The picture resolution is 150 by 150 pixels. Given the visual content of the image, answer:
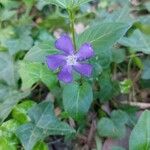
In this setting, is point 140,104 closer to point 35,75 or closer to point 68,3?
point 35,75

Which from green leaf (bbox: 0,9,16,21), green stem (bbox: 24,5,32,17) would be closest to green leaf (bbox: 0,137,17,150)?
green leaf (bbox: 0,9,16,21)

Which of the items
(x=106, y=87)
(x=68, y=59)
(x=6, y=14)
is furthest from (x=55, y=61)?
(x=6, y=14)

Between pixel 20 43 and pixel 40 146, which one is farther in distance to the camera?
pixel 20 43

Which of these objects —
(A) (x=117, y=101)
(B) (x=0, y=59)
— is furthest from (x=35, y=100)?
(A) (x=117, y=101)

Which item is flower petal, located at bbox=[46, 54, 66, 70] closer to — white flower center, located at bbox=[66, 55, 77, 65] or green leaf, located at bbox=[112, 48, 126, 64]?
white flower center, located at bbox=[66, 55, 77, 65]

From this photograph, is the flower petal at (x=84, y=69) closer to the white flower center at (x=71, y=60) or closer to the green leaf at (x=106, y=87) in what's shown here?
the white flower center at (x=71, y=60)

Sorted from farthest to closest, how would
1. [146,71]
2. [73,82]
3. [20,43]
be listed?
1. [20,43]
2. [146,71]
3. [73,82]

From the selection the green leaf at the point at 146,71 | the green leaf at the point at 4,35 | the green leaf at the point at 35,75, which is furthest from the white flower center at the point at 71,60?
the green leaf at the point at 4,35

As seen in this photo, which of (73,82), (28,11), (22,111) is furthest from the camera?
(28,11)
